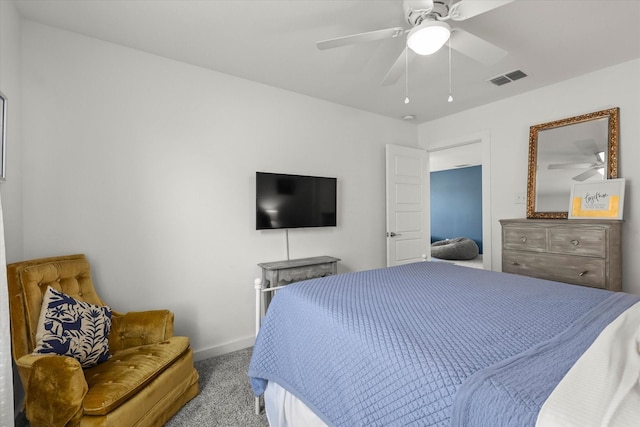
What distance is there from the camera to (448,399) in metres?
0.74

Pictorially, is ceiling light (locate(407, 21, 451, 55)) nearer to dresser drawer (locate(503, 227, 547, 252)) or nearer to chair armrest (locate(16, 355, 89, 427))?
dresser drawer (locate(503, 227, 547, 252))

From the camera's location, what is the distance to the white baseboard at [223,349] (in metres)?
2.54

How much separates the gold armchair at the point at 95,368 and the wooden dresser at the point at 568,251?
10.0 feet

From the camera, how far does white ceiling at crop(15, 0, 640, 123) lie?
182 centimetres

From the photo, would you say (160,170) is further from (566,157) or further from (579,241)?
(566,157)

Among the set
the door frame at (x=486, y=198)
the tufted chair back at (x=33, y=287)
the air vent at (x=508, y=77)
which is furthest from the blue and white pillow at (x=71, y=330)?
the air vent at (x=508, y=77)

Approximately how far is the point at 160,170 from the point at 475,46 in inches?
97.7

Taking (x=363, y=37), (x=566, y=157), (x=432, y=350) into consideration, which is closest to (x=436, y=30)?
(x=363, y=37)

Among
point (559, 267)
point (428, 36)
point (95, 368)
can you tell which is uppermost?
point (428, 36)

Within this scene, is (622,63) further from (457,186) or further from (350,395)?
(457,186)

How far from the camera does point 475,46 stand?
5.57ft

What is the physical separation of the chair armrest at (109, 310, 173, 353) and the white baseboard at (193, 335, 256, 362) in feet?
2.23

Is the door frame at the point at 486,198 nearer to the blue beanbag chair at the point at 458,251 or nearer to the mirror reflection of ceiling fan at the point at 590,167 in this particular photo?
the mirror reflection of ceiling fan at the point at 590,167

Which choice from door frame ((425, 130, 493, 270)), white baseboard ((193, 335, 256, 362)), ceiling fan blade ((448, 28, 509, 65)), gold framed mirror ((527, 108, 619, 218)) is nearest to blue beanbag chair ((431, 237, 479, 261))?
door frame ((425, 130, 493, 270))
